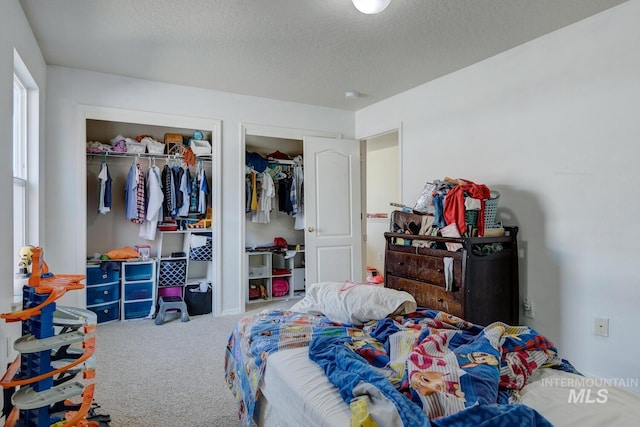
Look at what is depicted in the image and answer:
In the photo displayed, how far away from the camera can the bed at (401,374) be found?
927 millimetres

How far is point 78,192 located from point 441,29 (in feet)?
10.8

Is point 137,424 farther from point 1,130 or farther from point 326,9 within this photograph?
point 326,9

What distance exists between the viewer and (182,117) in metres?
3.68

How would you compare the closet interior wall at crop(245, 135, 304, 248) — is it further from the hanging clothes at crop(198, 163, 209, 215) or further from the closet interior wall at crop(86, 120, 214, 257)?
the closet interior wall at crop(86, 120, 214, 257)

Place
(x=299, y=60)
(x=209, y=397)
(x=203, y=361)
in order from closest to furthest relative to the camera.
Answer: (x=209, y=397)
(x=203, y=361)
(x=299, y=60)

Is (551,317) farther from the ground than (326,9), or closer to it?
closer to it

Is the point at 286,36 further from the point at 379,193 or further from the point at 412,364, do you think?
the point at 379,193

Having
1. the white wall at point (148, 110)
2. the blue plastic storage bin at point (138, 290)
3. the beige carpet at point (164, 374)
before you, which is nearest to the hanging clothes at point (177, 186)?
the white wall at point (148, 110)

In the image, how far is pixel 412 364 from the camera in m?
1.09

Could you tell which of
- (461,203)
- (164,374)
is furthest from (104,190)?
(461,203)

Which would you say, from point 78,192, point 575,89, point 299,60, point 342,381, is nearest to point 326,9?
point 299,60

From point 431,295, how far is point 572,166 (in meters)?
1.30

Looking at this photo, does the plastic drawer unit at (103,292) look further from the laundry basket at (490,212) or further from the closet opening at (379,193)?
the laundry basket at (490,212)

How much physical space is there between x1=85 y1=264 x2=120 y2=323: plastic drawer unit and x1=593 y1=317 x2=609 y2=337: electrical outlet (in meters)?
4.11
